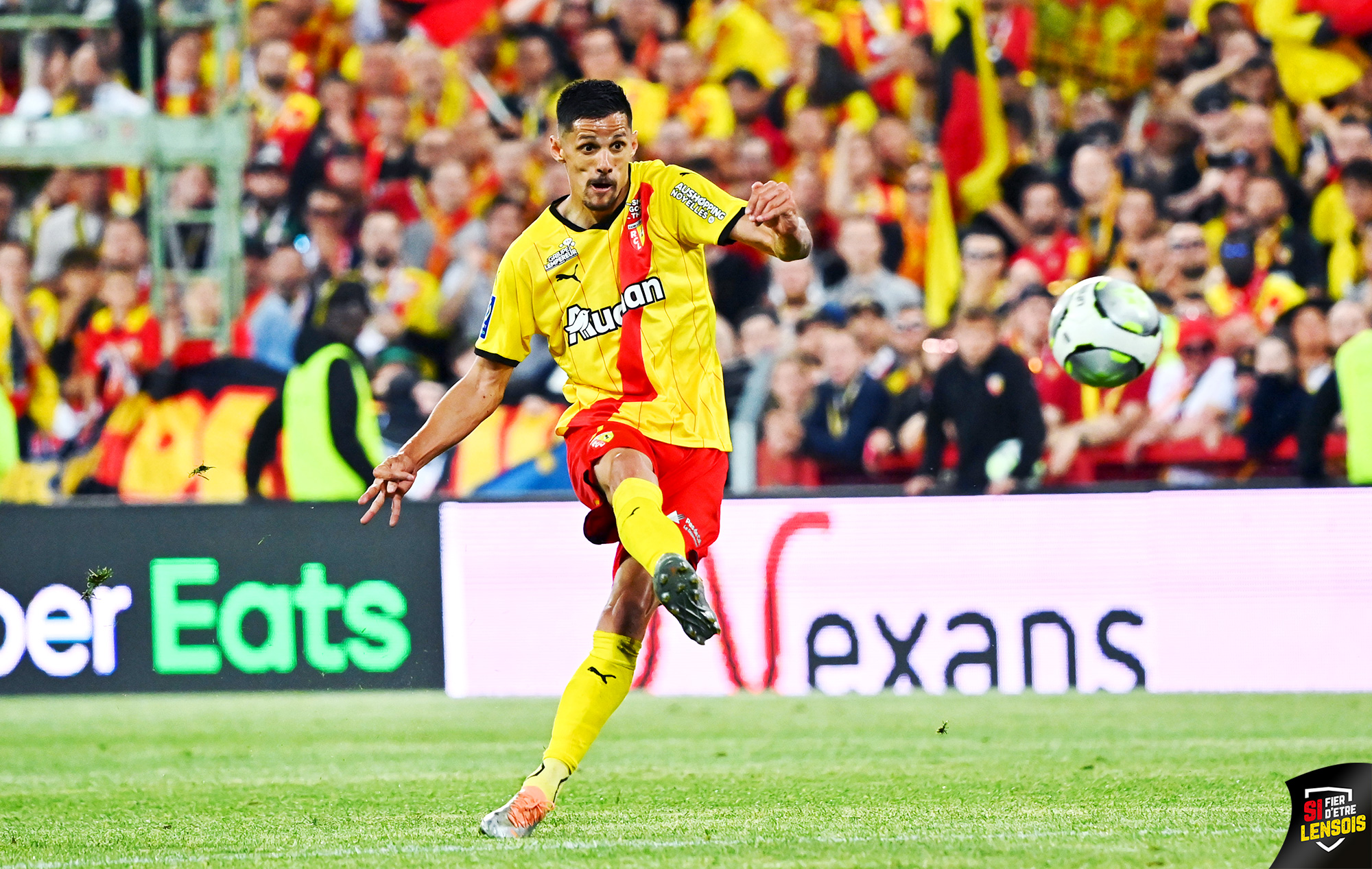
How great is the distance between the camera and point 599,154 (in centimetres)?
500

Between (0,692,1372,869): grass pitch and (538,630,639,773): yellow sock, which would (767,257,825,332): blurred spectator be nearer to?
(0,692,1372,869): grass pitch

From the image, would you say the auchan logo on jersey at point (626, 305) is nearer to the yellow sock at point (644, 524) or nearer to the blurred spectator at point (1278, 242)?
the yellow sock at point (644, 524)

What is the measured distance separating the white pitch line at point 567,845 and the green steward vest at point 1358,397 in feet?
16.1

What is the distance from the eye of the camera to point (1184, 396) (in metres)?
9.82

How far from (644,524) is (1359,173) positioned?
7.43 metres

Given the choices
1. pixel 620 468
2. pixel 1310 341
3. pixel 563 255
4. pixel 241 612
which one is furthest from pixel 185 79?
pixel 620 468

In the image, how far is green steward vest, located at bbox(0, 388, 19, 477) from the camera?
10539mm

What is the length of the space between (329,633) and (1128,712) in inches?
158

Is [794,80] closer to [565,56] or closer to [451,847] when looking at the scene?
[565,56]

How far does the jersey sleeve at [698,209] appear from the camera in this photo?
502 cm

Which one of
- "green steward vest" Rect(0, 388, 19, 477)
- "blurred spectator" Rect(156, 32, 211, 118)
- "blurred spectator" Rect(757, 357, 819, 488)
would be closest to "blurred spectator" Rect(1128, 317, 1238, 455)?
"blurred spectator" Rect(757, 357, 819, 488)

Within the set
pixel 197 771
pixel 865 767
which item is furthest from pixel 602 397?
pixel 197 771

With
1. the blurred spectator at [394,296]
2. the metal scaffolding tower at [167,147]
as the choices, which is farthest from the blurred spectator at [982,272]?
the metal scaffolding tower at [167,147]

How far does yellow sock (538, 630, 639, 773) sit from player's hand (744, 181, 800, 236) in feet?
4.13
